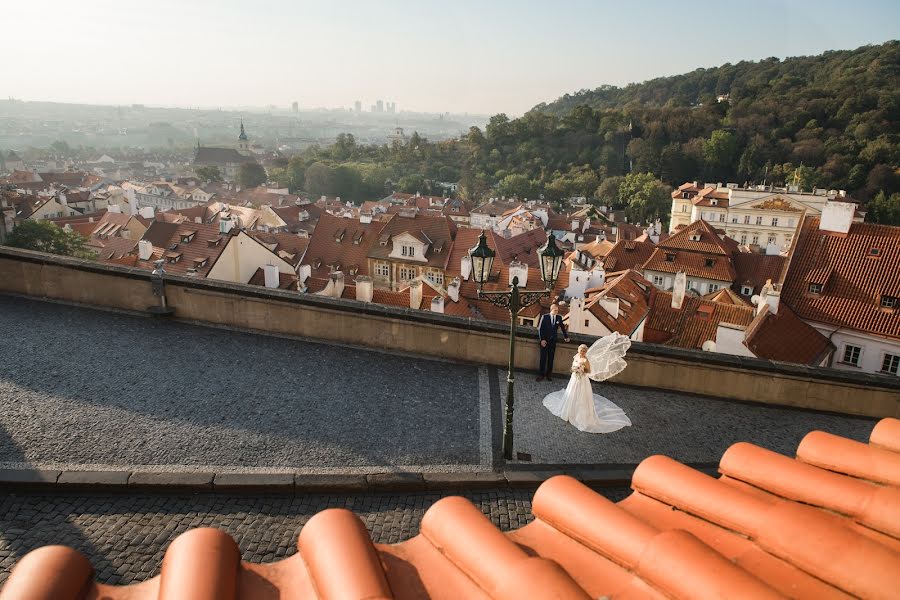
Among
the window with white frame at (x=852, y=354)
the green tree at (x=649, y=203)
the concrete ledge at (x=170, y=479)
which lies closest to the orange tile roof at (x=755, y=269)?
the window with white frame at (x=852, y=354)

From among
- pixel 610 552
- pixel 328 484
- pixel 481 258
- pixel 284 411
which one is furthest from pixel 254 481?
pixel 610 552

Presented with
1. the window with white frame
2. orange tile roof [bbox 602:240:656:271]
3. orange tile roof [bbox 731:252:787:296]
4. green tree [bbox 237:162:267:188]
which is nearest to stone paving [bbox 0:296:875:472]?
the window with white frame

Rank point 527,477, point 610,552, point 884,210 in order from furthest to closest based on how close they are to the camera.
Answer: point 884,210, point 527,477, point 610,552

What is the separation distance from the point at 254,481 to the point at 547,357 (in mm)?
4731

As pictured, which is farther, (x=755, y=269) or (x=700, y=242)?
(x=700, y=242)

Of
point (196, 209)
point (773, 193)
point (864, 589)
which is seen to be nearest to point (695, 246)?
point (773, 193)

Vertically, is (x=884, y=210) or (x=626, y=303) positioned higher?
(x=626, y=303)

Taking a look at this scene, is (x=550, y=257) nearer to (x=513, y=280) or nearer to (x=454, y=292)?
(x=513, y=280)

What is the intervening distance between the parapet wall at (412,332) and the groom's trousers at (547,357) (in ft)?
0.74

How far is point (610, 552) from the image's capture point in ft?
9.46

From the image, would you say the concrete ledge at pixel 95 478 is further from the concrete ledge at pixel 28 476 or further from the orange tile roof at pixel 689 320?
the orange tile roof at pixel 689 320

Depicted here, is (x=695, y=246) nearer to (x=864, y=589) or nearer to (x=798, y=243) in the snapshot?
(x=798, y=243)

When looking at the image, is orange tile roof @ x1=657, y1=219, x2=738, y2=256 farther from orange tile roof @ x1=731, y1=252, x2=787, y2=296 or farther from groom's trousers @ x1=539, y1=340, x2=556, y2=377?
groom's trousers @ x1=539, y1=340, x2=556, y2=377

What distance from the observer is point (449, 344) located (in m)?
9.38
